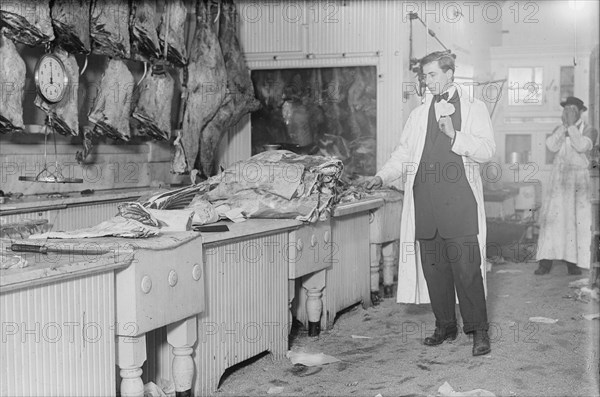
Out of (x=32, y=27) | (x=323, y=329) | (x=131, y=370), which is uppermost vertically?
(x=32, y=27)

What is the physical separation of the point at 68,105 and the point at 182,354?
2454 millimetres

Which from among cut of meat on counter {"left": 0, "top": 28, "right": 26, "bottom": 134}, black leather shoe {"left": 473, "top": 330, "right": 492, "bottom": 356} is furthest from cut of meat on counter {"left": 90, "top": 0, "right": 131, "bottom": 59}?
black leather shoe {"left": 473, "top": 330, "right": 492, "bottom": 356}

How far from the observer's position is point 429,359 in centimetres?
473

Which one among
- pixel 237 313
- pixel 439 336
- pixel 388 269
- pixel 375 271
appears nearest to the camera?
pixel 237 313

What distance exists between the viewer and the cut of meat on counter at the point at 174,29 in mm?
6262

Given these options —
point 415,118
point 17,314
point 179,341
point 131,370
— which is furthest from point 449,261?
point 17,314

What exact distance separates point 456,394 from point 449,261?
1079mm

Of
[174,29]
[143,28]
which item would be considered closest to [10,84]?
[143,28]

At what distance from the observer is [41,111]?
18.8 feet

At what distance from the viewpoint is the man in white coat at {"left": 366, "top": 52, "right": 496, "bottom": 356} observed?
477cm

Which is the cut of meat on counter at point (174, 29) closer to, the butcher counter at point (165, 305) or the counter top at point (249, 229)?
the butcher counter at point (165, 305)

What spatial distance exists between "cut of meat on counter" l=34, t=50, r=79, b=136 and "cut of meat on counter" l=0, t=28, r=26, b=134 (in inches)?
15.6

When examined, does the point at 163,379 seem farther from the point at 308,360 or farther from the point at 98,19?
the point at 98,19

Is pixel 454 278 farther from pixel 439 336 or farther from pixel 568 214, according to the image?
pixel 568 214
